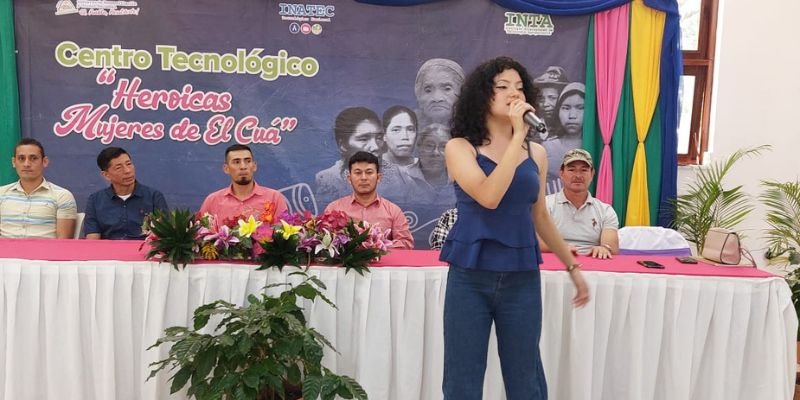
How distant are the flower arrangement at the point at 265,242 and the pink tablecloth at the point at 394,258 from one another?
0.10 m

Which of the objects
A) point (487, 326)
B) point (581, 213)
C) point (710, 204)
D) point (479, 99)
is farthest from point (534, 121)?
point (710, 204)

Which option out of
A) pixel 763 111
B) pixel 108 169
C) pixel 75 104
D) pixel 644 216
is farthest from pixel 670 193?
pixel 75 104

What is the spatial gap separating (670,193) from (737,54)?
109 centimetres

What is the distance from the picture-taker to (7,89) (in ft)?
13.0

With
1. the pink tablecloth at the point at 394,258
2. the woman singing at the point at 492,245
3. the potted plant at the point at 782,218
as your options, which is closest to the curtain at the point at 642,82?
the potted plant at the point at 782,218

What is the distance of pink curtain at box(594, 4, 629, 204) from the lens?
13.3 feet

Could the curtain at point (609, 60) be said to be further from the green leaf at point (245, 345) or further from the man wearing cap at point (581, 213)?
the green leaf at point (245, 345)

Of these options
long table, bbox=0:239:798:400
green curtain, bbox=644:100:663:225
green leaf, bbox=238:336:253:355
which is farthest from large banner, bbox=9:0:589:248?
green leaf, bbox=238:336:253:355

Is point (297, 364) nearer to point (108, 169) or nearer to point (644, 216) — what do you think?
point (108, 169)

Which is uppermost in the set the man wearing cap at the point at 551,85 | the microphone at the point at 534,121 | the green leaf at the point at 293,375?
the man wearing cap at the point at 551,85

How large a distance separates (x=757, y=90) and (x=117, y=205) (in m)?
4.22

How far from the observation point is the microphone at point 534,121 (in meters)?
1.47

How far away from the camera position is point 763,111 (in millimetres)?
4273

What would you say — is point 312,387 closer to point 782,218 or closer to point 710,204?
point 710,204
